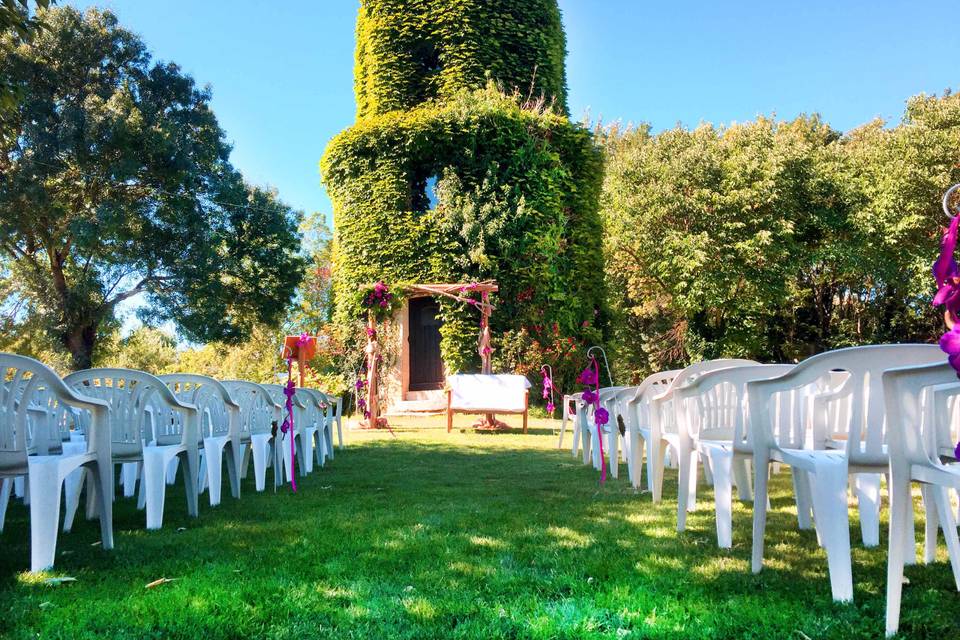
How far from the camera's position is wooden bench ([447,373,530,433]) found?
33.4ft

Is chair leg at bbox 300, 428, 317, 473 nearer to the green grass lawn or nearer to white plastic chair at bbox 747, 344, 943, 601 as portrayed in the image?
the green grass lawn

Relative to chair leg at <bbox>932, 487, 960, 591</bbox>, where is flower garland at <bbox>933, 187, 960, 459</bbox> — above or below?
above

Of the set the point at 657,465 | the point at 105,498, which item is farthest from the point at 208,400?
the point at 657,465

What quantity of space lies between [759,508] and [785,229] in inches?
639

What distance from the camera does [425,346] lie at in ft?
47.3

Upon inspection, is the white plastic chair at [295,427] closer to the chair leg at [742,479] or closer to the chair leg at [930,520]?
the chair leg at [742,479]

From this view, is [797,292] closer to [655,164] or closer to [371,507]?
[655,164]

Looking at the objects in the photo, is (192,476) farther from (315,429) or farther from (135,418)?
(315,429)

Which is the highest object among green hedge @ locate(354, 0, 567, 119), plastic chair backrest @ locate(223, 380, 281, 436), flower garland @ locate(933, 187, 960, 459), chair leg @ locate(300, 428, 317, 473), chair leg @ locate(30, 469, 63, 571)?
green hedge @ locate(354, 0, 567, 119)

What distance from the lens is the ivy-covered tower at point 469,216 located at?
542 inches

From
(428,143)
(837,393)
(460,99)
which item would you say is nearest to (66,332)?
(428,143)

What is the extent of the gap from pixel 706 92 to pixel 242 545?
22223 mm

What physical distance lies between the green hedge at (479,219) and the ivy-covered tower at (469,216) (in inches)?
1.0

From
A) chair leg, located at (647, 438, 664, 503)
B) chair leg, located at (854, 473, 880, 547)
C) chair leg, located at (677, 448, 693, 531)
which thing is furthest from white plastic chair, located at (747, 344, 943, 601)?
chair leg, located at (647, 438, 664, 503)
